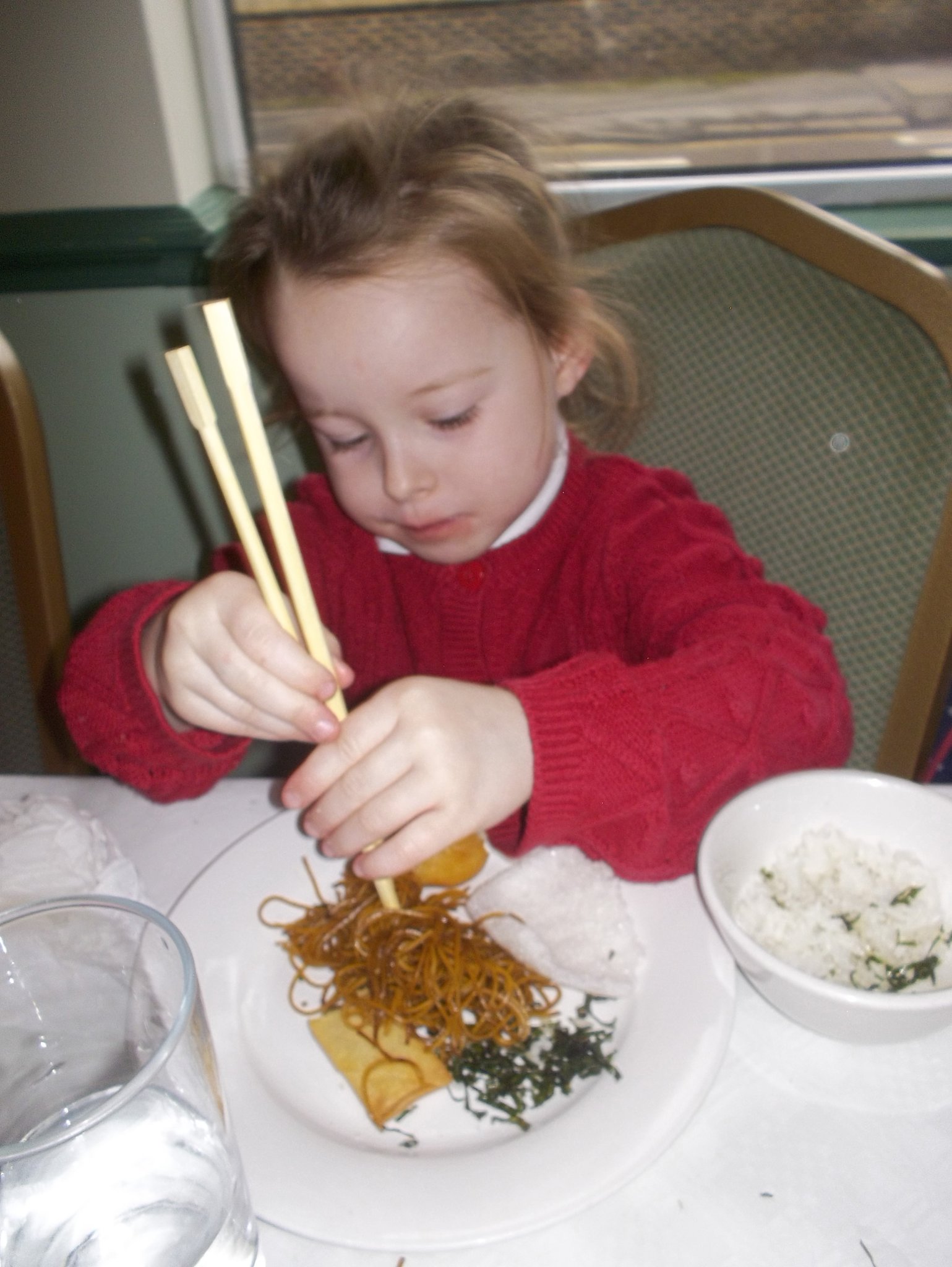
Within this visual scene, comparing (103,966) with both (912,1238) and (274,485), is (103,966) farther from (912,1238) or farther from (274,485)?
(912,1238)

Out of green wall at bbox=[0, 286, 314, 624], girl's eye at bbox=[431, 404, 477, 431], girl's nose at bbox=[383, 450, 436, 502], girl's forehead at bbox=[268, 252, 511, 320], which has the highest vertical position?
girl's forehead at bbox=[268, 252, 511, 320]

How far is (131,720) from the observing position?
72cm

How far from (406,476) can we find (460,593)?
21 cm

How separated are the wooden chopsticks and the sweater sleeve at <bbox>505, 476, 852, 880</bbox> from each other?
0.15 m

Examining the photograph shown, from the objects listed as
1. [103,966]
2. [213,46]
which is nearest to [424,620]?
[103,966]

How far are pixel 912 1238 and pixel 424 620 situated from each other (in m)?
0.69

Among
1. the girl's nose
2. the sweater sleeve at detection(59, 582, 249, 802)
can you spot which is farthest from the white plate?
the girl's nose

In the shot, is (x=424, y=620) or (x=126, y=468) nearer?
(x=424, y=620)

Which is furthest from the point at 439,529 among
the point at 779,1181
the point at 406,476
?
the point at 779,1181

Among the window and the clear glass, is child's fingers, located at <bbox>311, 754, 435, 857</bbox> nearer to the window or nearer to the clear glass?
the clear glass

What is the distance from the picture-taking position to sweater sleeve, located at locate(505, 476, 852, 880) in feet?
1.96

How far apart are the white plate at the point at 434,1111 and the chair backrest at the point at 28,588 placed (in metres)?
0.44

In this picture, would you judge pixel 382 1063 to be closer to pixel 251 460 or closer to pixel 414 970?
pixel 414 970

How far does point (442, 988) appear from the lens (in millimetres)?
572
